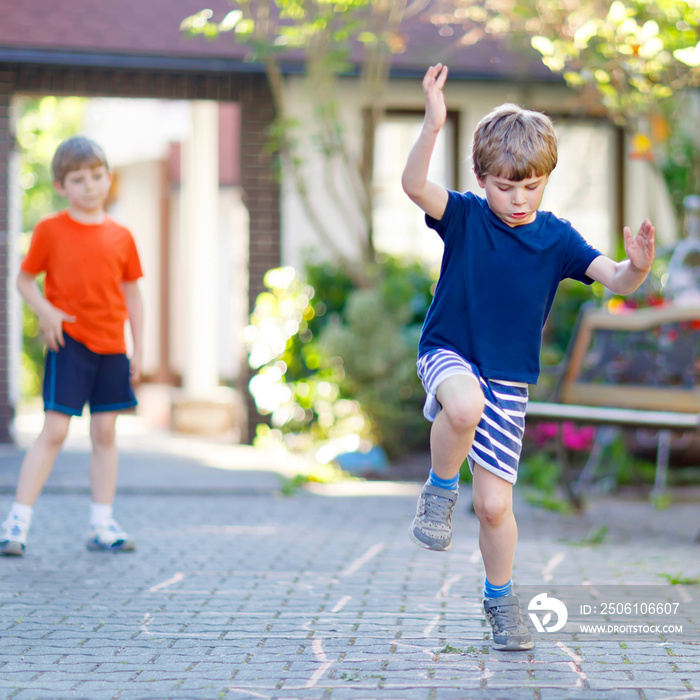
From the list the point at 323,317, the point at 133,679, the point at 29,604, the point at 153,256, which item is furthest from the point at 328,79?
the point at 153,256

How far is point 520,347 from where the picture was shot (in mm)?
3365

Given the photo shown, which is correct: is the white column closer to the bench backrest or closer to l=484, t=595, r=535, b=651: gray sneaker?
the bench backrest

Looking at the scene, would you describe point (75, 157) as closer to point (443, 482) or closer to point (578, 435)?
point (443, 482)

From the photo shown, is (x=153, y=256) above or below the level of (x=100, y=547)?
above

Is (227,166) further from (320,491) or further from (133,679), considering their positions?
(133,679)

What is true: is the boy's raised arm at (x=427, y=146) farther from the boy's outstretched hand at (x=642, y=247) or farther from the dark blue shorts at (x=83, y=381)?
the dark blue shorts at (x=83, y=381)

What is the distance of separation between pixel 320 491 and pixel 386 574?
9.39 ft

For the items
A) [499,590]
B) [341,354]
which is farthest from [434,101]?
[341,354]

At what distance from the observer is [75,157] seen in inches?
191

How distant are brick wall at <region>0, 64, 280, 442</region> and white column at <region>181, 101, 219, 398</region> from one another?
339cm

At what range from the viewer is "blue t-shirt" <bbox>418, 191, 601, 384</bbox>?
3.31 meters

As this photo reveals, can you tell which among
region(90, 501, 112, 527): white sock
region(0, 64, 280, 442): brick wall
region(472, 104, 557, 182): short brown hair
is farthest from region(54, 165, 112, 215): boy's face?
region(0, 64, 280, 442): brick wall

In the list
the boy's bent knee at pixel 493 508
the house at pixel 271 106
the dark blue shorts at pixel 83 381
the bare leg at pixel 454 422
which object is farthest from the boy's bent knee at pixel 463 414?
the house at pixel 271 106

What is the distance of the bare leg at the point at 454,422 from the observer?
3125 millimetres
